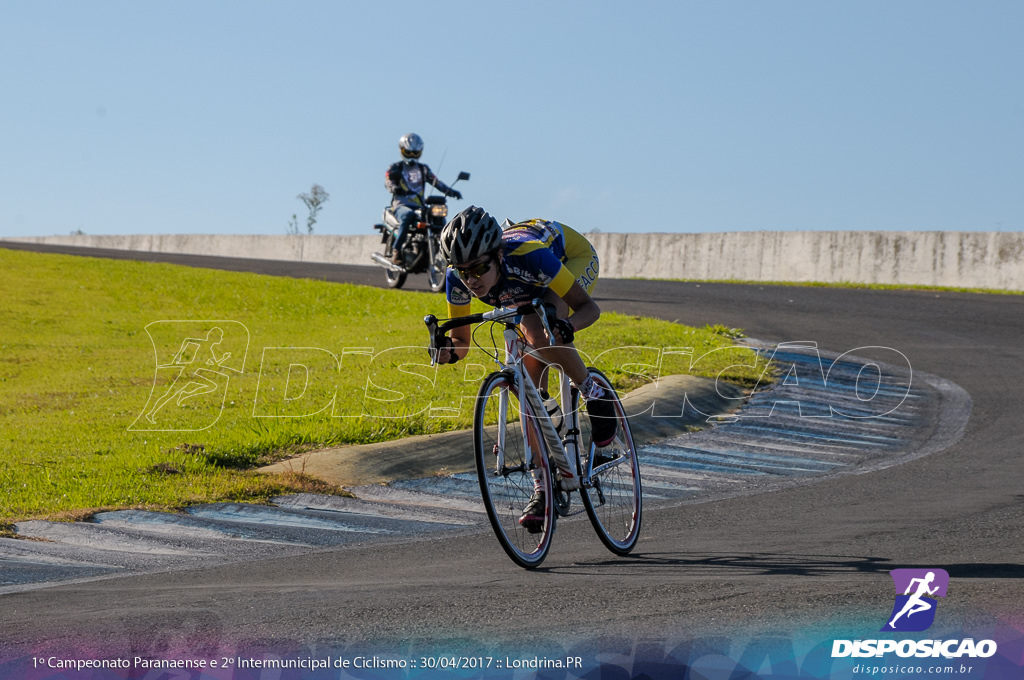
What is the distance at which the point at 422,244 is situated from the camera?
765 inches

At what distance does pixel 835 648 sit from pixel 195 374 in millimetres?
10142

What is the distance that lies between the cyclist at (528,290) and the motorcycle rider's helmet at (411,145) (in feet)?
40.4

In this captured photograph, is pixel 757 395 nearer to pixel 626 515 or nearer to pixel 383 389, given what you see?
pixel 383 389

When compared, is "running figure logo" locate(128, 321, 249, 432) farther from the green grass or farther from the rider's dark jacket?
the rider's dark jacket

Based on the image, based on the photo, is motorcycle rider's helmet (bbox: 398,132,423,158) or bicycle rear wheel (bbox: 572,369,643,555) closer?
bicycle rear wheel (bbox: 572,369,643,555)

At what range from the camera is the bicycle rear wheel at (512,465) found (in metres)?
5.78

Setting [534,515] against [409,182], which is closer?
[534,515]

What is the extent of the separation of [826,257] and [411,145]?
12.8 metres

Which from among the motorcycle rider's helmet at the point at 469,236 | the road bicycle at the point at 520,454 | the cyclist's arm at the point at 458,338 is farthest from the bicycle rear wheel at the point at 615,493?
the motorcycle rider's helmet at the point at 469,236

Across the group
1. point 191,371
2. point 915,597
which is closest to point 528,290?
point 915,597

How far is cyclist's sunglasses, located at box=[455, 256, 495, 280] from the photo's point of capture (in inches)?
230

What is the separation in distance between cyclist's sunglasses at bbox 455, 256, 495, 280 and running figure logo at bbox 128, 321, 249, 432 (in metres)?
4.52

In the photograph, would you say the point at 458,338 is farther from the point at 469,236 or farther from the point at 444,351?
the point at 469,236

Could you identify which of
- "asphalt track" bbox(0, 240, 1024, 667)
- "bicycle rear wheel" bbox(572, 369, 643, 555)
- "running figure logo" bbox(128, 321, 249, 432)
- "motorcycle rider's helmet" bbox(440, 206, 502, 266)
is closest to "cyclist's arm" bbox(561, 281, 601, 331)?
"bicycle rear wheel" bbox(572, 369, 643, 555)
